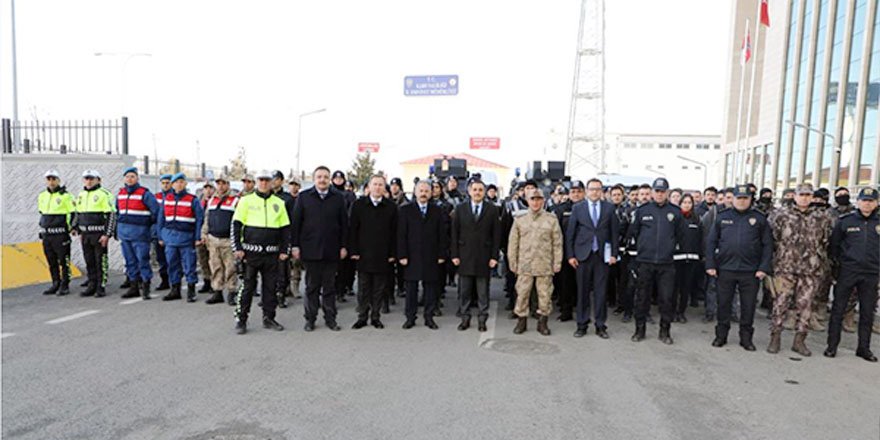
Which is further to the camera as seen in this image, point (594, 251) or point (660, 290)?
point (594, 251)

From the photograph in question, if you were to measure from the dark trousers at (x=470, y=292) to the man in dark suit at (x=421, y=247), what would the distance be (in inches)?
14.5

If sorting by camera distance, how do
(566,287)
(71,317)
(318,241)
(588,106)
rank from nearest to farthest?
(318,241)
(71,317)
(566,287)
(588,106)

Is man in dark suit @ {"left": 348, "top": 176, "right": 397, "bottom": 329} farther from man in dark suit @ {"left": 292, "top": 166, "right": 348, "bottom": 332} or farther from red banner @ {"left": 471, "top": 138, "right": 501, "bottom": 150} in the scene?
red banner @ {"left": 471, "top": 138, "right": 501, "bottom": 150}

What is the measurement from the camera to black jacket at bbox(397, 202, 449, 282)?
25.8ft

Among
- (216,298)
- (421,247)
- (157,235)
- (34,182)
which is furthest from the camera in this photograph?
(34,182)

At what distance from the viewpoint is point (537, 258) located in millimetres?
7656

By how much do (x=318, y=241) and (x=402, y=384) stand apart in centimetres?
277

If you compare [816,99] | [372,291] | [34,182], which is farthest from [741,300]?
[816,99]

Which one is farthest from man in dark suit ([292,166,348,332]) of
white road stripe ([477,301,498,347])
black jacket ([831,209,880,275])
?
black jacket ([831,209,880,275])

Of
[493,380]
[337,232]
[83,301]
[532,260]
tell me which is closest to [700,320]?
[532,260]

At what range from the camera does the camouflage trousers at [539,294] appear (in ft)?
24.9

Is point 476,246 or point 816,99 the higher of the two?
point 816,99

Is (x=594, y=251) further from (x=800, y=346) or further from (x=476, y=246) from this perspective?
(x=800, y=346)

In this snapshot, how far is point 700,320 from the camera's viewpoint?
29.0ft
